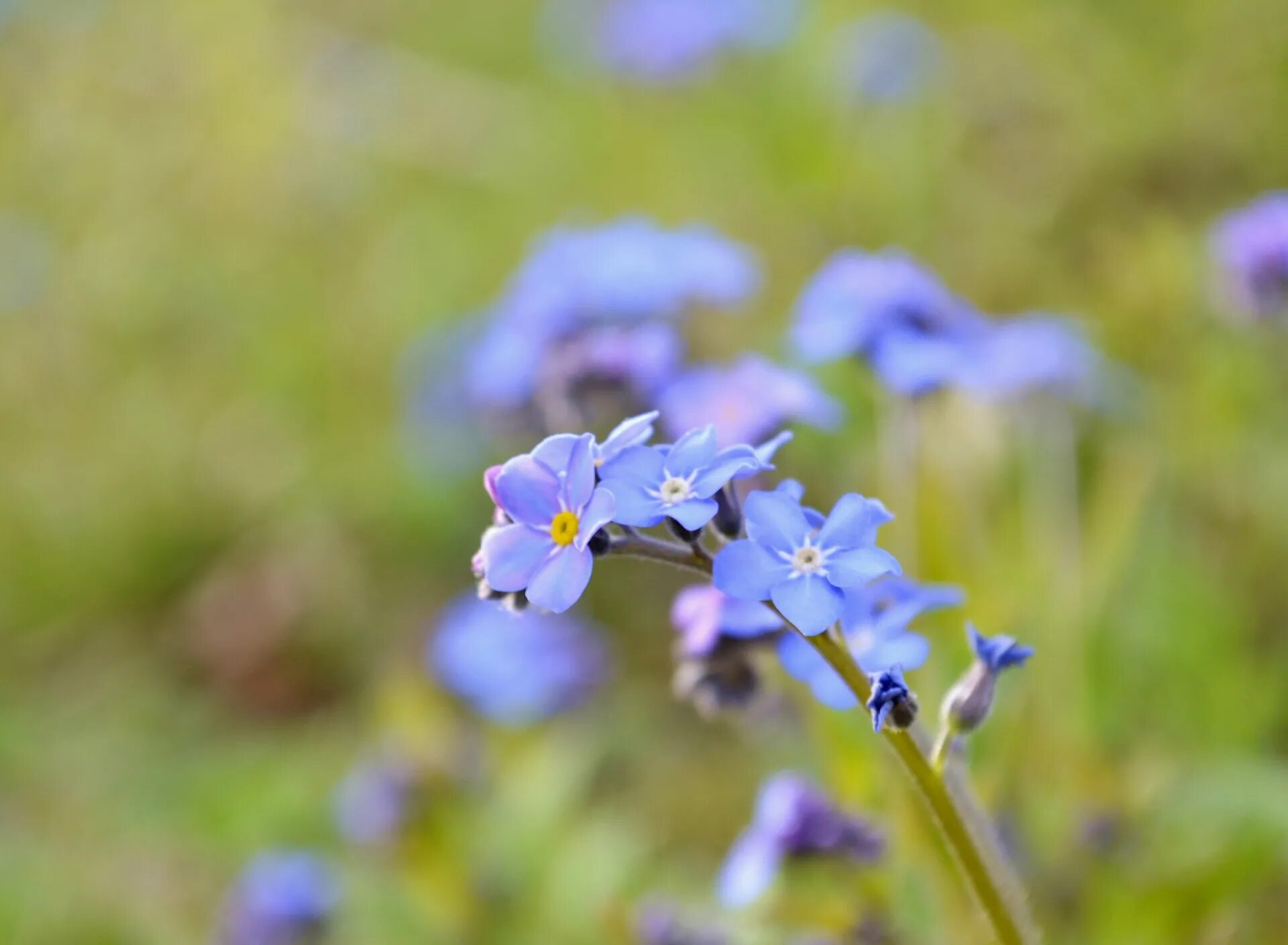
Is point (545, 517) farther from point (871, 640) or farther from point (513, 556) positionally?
point (871, 640)

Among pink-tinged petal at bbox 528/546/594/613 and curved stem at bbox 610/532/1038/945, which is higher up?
pink-tinged petal at bbox 528/546/594/613

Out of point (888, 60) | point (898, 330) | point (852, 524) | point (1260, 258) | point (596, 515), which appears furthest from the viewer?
point (888, 60)

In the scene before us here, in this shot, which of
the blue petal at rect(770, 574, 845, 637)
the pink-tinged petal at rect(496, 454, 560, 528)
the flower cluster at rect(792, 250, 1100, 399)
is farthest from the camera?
the flower cluster at rect(792, 250, 1100, 399)

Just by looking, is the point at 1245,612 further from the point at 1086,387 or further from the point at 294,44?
the point at 294,44

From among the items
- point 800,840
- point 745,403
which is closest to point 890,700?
point 800,840

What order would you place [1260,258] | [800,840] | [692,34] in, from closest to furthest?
[800,840], [1260,258], [692,34]

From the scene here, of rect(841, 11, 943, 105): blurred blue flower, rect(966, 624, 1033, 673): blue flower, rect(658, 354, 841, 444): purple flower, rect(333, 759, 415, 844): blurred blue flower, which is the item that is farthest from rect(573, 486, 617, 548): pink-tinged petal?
rect(841, 11, 943, 105): blurred blue flower

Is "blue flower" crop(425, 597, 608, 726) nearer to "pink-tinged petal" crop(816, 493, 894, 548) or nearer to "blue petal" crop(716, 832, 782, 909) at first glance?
"blue petal" crop(716, 832, 782, 909)
